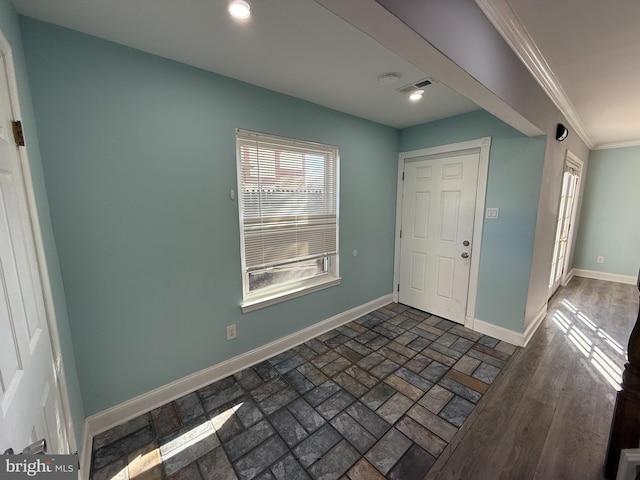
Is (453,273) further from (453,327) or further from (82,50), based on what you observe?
(82,50)

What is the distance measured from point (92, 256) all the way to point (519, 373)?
10.9 ft

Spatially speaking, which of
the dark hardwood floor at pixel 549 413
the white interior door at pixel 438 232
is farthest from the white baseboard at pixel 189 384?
the dark hardwood floor at pixel 549 413

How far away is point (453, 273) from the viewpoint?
310 centimetres

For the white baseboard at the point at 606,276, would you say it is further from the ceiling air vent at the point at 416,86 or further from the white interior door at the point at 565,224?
the ceiling air vent at the point at 416,86

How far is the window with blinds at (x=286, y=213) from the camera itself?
7.24 ft

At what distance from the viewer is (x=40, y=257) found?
3.78 ft

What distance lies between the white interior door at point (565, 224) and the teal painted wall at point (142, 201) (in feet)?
11.7

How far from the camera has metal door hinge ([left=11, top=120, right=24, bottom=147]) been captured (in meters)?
1.04

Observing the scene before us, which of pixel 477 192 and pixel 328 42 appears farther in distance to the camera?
pixel 477 192

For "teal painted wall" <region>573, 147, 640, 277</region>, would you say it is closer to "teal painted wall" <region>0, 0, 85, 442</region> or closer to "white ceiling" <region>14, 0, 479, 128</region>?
"white ceiling" <region>14, 0, 479, 128</region>

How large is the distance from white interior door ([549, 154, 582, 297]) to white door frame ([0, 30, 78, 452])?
4662 mm

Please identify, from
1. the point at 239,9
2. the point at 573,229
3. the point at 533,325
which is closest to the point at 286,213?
the point at 239,9

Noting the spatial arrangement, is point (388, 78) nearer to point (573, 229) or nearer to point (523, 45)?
point (523, 45)

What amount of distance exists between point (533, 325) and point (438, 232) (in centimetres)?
142
